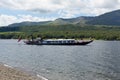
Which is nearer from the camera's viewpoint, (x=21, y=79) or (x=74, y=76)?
(x=21, y=79)

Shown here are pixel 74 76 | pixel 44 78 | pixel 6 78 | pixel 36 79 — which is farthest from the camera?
pixel 74 76

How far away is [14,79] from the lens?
44406mm

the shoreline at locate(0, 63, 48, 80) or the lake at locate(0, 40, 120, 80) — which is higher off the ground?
the shoreline at locate(0, 63, 48, 80)

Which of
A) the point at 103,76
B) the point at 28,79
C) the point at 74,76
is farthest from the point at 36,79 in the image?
the point at 103,76

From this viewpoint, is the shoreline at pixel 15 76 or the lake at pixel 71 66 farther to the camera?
the lake at pixel 71 66

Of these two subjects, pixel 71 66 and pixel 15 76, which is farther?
pixel 71 66

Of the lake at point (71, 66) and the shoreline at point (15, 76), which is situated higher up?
the shoreline at point (15, 76)

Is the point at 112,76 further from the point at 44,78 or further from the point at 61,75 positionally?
the point at 44,78

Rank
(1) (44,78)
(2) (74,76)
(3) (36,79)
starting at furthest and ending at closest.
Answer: (2) (74,76)
(1) (44,78)
(3) (36,79)

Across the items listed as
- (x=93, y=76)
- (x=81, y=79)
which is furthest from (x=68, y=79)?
(x=93, y=76)

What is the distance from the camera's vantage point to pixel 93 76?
187ft

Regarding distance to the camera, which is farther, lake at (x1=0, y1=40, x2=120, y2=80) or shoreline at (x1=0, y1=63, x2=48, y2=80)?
lake at (x1=0, y1=40, x2=120, y2=80)

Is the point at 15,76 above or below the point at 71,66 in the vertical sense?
above

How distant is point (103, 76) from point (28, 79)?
16736mm
